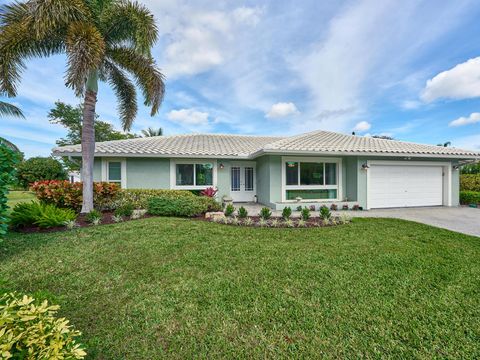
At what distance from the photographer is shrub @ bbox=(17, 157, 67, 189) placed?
840 inches

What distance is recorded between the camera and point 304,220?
8.15 meters

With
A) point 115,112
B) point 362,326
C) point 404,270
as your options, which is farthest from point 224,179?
point 362,326

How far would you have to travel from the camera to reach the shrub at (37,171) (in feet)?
70.0

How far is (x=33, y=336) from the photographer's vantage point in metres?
1.41

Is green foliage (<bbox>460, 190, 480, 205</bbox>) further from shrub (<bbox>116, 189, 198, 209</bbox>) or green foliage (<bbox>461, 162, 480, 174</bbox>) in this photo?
shrub (<bbox>116, 189, 198, 209</bbox>)

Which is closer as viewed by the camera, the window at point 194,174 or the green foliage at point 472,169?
the window at point 194,174

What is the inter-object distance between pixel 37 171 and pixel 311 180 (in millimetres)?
26870

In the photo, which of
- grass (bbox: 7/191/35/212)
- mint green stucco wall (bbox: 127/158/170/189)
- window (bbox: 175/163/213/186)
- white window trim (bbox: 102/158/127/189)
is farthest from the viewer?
grass (bbox: 7/191/35/212)

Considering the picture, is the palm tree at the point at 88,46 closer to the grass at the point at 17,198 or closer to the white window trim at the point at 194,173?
the white window trim at the point at 194,173

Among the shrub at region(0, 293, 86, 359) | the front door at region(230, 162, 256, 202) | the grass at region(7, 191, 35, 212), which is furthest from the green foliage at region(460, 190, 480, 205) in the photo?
the grass at region(7, 191, 35, 212)

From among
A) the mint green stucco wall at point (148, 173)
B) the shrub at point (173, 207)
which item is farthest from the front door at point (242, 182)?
the shrub at point (173, 207)

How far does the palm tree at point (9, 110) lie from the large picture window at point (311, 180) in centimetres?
1876

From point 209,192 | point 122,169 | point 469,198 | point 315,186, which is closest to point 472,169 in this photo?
point 469,198

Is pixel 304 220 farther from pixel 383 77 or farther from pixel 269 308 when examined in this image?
pixel 383 77
